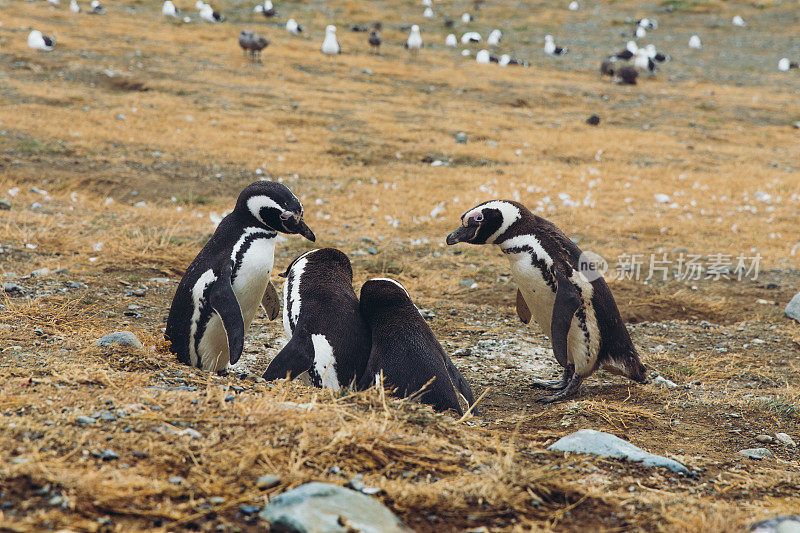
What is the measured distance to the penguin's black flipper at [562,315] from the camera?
480 centimetres

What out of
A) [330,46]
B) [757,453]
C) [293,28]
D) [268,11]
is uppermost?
[268,11]

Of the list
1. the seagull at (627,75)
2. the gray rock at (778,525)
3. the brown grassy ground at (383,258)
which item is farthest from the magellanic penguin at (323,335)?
the seagull at (627,75)

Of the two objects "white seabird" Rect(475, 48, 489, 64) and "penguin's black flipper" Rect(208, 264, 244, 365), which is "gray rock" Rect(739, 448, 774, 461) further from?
"white seabird" Rect(475, 48, 489, 64)

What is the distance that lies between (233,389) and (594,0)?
3943cm

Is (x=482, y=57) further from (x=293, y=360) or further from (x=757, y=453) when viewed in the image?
(x=757, y=453)

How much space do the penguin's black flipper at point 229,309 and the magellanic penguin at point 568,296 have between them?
5.56ft

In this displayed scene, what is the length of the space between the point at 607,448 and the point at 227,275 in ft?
8.19

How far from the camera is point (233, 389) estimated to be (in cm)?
337

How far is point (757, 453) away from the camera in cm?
362

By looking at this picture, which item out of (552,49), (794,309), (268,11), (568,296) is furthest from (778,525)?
(268,11)

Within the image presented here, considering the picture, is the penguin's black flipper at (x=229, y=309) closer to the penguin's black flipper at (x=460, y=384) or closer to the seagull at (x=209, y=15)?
the penguin's black flipper at (x=460, y=384)

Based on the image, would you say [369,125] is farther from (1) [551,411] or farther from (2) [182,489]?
(2) [182,489]

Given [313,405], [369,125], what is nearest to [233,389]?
[313,405]

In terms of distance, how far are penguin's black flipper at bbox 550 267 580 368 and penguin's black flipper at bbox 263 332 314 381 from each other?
1.66 meters
